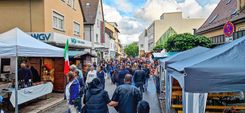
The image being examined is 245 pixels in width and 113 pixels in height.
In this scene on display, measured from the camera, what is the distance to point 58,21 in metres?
23.0

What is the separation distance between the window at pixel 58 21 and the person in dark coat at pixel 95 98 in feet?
52.8

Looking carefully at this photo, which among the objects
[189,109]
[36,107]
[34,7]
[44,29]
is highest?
[34,7]

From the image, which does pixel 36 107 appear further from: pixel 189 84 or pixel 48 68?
pixel 189 84

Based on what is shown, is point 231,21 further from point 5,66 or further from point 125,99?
point 125,99

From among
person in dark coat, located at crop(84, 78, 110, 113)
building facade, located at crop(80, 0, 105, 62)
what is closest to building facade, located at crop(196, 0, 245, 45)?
building facade, located at crop(80, 0, 105, 62)

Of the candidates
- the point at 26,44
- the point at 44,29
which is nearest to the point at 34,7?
the point at 44,29

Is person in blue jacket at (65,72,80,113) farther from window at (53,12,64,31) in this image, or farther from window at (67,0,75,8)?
window at (67,0,75,8)

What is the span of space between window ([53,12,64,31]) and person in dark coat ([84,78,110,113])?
16095 mm

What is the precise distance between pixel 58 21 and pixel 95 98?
1739cm

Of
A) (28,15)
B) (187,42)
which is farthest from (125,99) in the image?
(187,42)

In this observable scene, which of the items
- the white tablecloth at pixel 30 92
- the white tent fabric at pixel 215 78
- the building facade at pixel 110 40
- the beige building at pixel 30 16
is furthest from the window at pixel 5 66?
the building facade at pixel 110 40

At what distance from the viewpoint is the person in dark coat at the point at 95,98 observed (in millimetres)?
6473

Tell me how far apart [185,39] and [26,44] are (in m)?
13.5

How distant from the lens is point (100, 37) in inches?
1731
